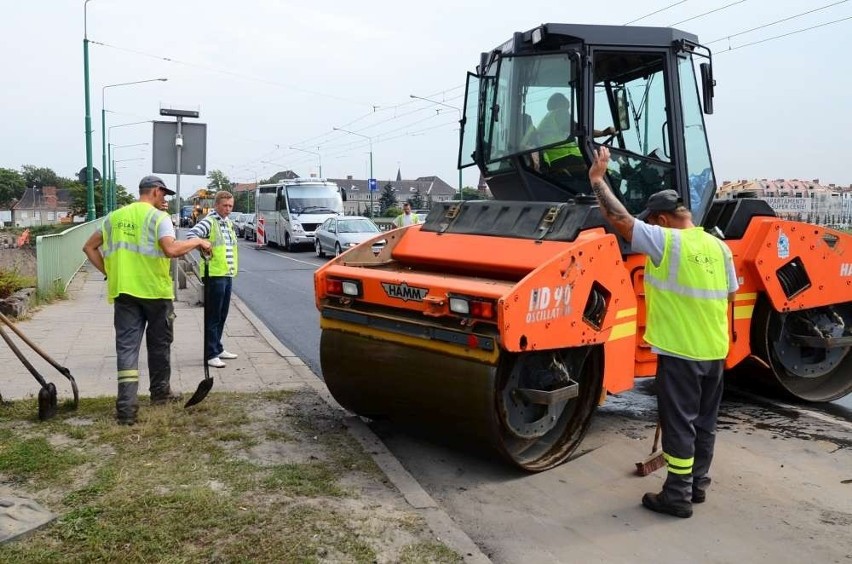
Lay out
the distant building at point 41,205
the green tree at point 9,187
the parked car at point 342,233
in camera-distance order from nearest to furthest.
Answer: the parked car at point 342,233
the distant building at point 41,205
the green tree at point 9,187

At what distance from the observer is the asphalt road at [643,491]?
13.2 feet

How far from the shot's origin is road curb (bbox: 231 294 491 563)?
3828mm

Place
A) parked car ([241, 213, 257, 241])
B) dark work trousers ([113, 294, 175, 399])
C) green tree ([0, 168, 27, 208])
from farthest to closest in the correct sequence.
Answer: green tree ([0, 168, 27, 208]) < parked car ([241, 213, 257, 241]) < dark work trousers ([113, 294, 175, 399])

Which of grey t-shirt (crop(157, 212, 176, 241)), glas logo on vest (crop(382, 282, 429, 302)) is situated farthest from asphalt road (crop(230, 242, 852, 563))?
grey t-shirt (crop(157, 212, 176, 241))

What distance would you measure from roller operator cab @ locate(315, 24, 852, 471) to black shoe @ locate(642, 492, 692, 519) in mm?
758

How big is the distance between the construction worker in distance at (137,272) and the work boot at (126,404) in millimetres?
11

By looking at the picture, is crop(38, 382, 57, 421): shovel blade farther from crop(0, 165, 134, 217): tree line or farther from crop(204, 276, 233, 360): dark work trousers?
crop(0, 165, 134, 217): tree line

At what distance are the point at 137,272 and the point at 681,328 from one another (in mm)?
3738

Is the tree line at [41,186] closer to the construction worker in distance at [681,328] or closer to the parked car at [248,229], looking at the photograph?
the parked car at [248,229]

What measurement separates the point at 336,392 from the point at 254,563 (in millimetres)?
2240

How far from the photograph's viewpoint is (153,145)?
12016mm

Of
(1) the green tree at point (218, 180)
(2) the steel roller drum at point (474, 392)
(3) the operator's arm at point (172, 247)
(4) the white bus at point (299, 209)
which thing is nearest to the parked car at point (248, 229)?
(4) the white bus at point (299, 209)

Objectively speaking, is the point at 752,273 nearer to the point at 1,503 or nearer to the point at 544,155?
the point at 544,155

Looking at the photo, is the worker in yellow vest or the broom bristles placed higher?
the worker in yellow vest
